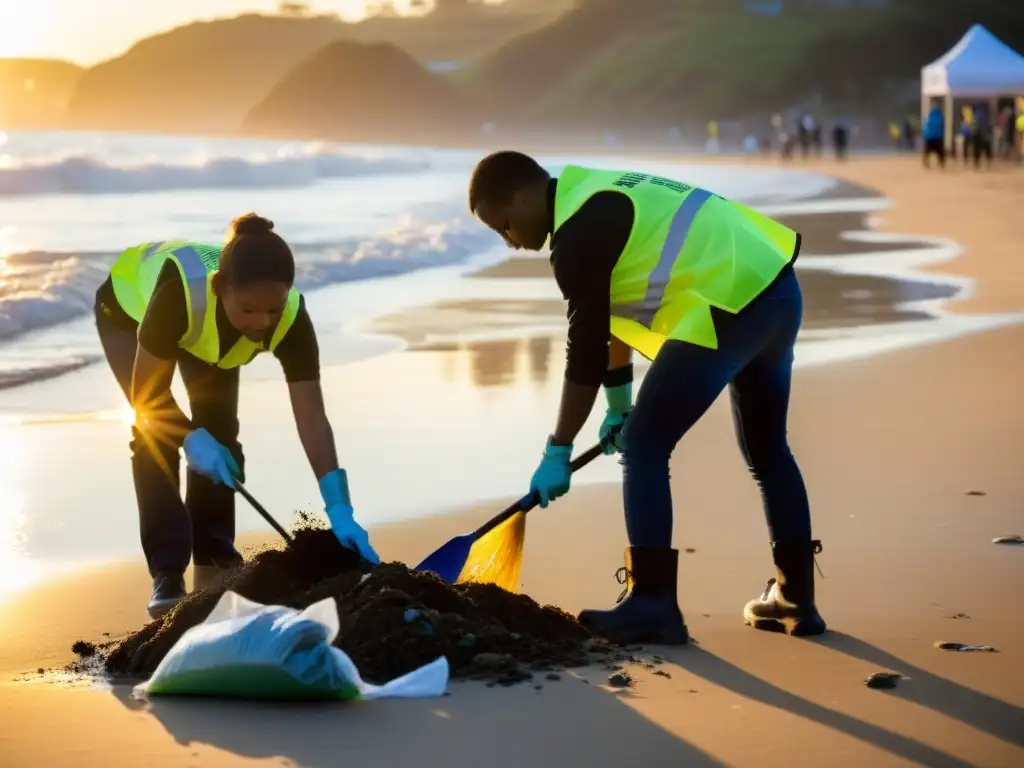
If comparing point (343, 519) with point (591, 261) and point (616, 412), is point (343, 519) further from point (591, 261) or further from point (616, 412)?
point (591, 261)

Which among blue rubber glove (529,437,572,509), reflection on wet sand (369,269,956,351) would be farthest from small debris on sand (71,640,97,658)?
reflection on wet sand (369,269,956,351)

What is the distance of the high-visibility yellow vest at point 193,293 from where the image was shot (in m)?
4.65

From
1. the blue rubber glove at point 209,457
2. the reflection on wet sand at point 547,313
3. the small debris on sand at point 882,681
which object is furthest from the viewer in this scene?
the reflection on wet sand at point 547,313

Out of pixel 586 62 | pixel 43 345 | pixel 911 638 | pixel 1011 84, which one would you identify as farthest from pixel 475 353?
pixel 586 62

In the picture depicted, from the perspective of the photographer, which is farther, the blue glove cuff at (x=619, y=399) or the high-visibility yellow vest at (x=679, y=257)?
the blue glove cuff at (x=619, y=399)

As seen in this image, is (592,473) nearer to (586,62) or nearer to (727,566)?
(727,566)

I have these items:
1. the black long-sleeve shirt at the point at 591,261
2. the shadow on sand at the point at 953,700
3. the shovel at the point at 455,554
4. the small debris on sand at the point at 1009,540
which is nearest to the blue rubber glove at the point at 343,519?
the shovel at the point at 455,554

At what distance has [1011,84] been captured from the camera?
43281 mm

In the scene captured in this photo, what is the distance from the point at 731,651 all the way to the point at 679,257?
1.01 m

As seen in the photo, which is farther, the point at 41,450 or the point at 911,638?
the point at 41,450

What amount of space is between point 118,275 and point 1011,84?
41.1 m

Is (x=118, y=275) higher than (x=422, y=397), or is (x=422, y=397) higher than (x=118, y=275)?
(x=118, y=275)

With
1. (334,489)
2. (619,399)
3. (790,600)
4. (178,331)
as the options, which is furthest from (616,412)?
(178,331)

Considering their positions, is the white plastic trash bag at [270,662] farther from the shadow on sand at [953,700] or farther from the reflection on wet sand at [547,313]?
the reflection on wet sand at [547,313]
